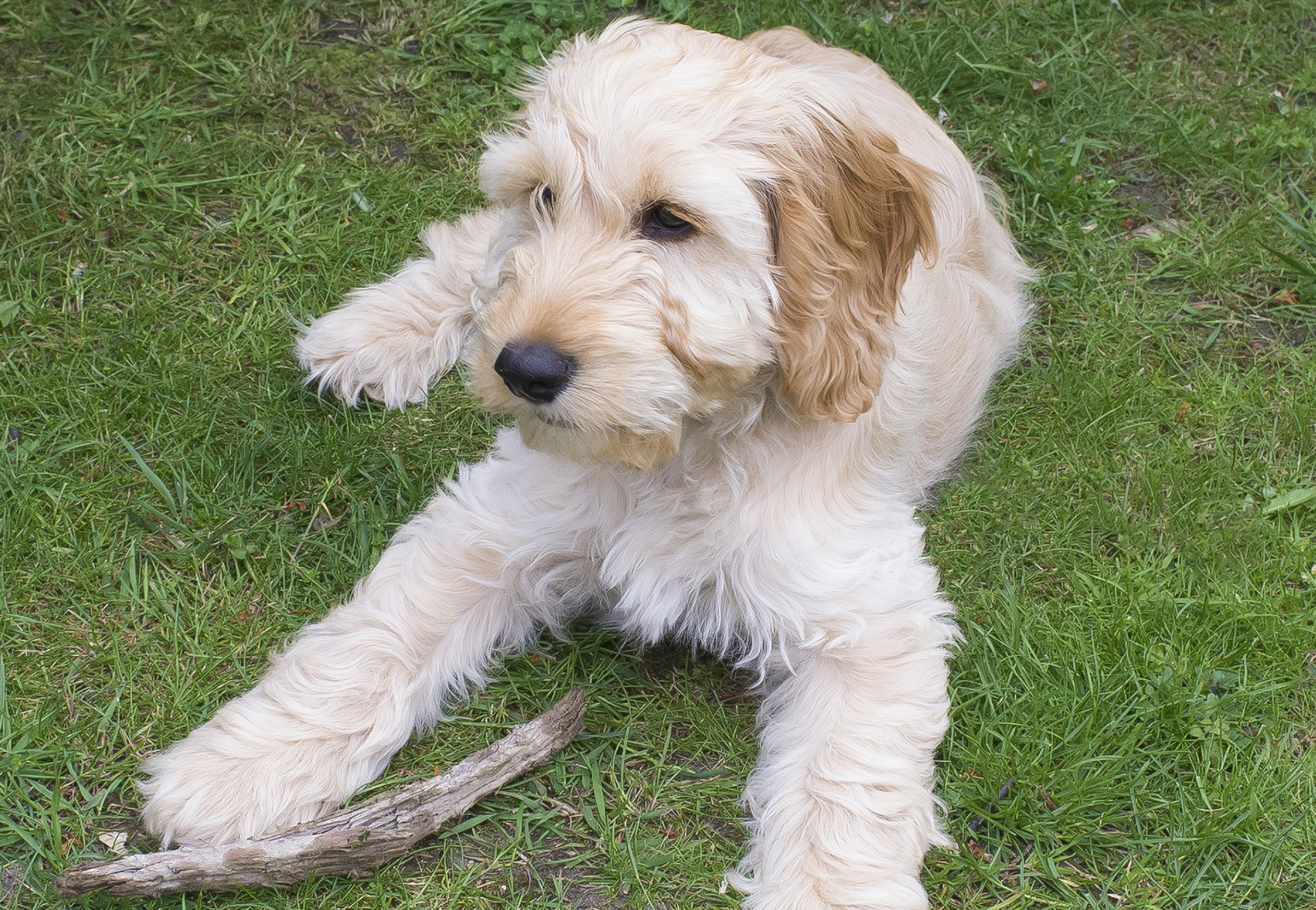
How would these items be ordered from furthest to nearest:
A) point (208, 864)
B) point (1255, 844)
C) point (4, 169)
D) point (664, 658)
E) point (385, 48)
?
1. point (385, 48)
2. point (4, 169)
3. point (664, 658)
4. point (1255, 844)
5. point (208, 864)

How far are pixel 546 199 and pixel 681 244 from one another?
409 millimetres

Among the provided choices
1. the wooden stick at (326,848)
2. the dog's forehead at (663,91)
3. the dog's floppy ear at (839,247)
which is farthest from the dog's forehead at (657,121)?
the wooden stick at (326,848)

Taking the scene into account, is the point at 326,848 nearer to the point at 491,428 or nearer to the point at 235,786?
A: the point at 235,786

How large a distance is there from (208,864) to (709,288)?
71.8 inches

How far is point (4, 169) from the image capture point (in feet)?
15.7

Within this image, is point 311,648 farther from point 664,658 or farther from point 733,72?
point 733,72

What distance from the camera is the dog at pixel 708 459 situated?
2650 millimetres

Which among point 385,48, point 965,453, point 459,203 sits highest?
point 385,48

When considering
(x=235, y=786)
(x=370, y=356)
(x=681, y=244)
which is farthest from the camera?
(x=370, y=356)

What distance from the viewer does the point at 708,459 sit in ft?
10.3

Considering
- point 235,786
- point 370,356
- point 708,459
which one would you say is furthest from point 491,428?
point 235,786

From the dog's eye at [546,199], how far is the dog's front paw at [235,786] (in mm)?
1512

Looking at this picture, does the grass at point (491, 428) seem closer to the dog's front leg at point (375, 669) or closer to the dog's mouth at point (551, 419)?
the dog's front leg at point (375, 669)

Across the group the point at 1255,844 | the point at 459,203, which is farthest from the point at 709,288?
the point at 459,203
